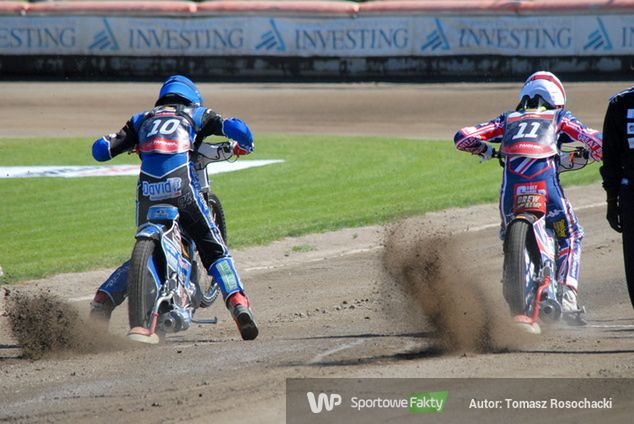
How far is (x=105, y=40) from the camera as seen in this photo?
32812mm

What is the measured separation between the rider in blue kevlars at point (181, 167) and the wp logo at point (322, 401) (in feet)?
5.85

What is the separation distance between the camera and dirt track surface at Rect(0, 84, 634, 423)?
6383 millimetres

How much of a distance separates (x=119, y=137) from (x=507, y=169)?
2.95 metres

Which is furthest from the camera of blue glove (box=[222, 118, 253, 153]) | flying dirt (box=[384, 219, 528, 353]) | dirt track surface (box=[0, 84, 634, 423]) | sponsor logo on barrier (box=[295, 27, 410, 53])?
sponsor logo on barrier (box=[295, 27, 410, 53])

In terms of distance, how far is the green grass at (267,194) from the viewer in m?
13.0

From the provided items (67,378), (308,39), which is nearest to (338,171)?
(67,378)

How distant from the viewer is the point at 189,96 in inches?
336

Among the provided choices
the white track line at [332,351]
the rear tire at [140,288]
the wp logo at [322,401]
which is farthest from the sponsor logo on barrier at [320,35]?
the wp logo at [322,401]

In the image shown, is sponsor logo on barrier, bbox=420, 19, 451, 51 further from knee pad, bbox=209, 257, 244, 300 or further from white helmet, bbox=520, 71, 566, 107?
knee pad, bbox=209, 257, 244, 300

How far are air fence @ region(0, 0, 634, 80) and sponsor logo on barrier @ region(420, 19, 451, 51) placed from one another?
0.03 meters

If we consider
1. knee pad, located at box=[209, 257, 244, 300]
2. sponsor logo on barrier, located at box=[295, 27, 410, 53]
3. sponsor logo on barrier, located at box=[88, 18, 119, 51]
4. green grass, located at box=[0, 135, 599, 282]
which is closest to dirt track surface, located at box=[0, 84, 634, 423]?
knee pad, located at box=[209, 257, 244, 300]

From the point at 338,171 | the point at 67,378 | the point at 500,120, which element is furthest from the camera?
the point at 338,171

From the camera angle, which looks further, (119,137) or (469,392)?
(119,137)

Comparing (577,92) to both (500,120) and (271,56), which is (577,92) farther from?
(500,120)
